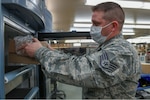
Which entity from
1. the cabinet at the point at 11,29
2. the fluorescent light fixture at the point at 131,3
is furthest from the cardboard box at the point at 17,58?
the fluorescent light fixture at the point at 131,3

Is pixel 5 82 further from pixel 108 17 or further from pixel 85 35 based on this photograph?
pixel 85 35

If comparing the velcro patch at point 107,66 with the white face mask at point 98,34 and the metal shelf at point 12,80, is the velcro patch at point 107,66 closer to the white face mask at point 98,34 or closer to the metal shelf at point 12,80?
the white face mask at point 98,34

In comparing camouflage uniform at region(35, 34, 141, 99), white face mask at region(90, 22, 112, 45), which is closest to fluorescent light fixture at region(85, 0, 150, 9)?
white face mask at region(90, 22, 112, 45)

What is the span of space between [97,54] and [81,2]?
503cm

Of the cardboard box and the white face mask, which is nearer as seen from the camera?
the cardboard box

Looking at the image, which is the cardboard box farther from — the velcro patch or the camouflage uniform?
the velcro patch

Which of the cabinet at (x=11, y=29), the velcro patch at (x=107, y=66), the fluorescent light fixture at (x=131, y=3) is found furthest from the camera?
the fluorescent light fixture at (x=131, y=3)

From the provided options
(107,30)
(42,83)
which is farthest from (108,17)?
(42,83)

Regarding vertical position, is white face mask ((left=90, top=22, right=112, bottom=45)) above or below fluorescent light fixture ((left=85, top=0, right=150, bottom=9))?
below


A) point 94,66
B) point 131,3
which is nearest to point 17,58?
point 94,66

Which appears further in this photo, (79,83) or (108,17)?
(108,17)

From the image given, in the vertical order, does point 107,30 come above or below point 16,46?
above

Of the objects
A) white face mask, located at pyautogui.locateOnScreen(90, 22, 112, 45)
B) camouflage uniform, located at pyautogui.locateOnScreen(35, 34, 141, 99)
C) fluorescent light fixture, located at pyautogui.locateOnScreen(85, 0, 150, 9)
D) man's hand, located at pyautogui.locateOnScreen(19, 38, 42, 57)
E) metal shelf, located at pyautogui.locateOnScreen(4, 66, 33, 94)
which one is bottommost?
metal shelf, located at pyautogui.locateOnScreen(4, 66, 33, 94)

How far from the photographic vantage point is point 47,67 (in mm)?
1099
